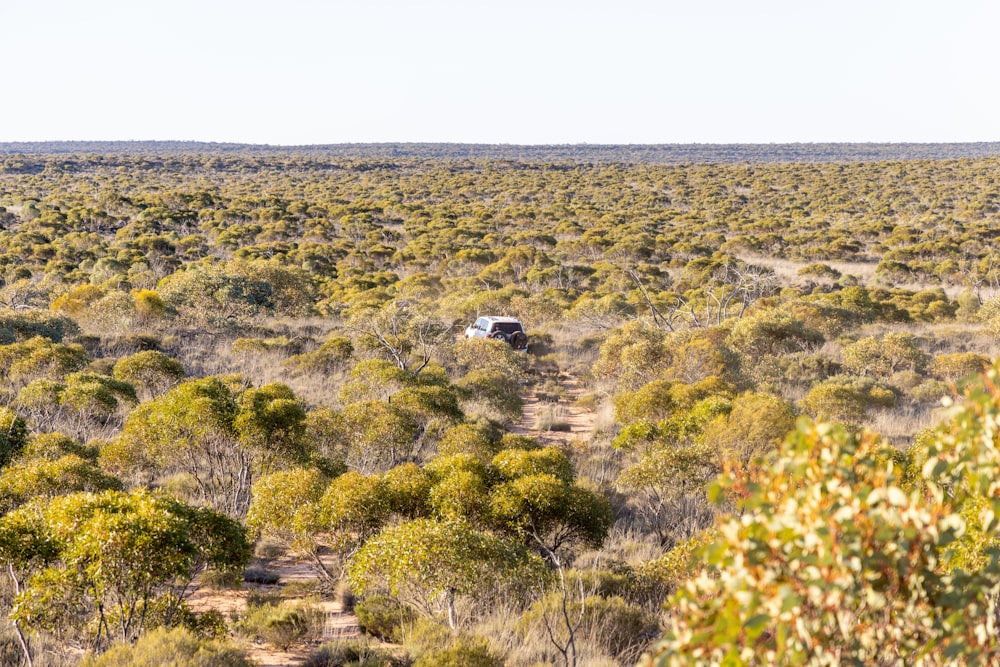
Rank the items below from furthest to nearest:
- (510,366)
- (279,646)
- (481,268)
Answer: (481,268)
(510,366)
(279,646)

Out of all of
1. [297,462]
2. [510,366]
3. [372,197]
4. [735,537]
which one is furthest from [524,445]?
[372,197]

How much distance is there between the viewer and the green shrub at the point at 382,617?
6902 millimetres

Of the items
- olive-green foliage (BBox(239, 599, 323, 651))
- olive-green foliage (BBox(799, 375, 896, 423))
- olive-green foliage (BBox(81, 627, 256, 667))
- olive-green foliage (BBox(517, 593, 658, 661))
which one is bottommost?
olive-green foliage (BBox(239, 599, 323, 651))

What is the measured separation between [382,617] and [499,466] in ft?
7.52

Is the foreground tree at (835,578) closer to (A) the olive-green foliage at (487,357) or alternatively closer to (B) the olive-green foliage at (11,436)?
(B) the olive-green foliage at (11,436)

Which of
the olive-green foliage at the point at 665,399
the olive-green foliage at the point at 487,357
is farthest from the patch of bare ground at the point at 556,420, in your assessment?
the olive-green foliage at the point at 665,399

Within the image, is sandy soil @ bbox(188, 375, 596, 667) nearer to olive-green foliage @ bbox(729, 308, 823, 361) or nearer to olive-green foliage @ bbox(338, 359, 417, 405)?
olive-green foliage @ bbox(338, 359, 417, 405)

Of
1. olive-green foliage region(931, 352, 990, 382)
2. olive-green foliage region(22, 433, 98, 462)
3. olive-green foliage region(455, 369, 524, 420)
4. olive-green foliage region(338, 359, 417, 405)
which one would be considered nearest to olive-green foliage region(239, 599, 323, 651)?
olive-green foliage region(22, 433, 98, 462)

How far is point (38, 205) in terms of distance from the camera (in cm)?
4981

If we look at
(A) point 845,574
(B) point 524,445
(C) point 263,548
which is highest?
(A) point 845,574

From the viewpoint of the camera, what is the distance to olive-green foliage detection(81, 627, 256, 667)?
16.9ft

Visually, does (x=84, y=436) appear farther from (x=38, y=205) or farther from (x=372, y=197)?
(x=372, y=197)

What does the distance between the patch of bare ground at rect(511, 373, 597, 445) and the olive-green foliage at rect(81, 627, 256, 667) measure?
913 centimetres

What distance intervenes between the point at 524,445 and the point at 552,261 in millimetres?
24893
